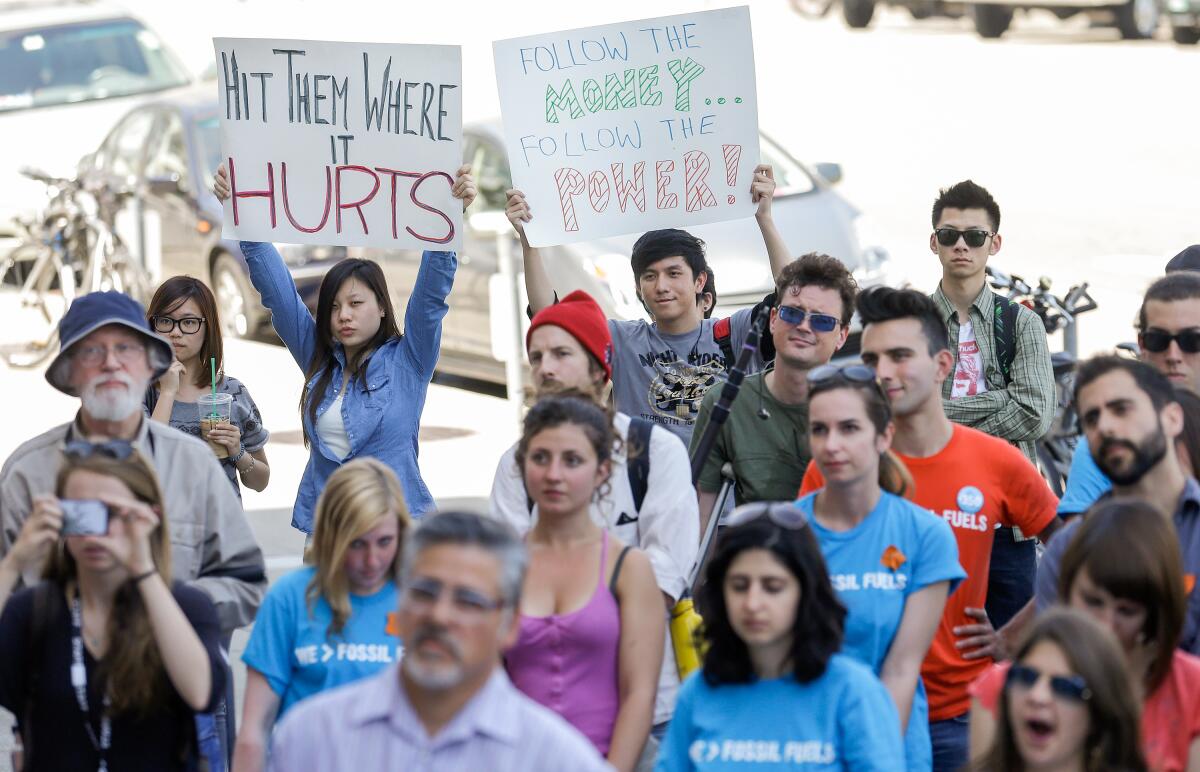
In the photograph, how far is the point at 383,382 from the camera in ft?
21.1

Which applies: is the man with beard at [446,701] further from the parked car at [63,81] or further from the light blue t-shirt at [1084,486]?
the parked car at [63,81]

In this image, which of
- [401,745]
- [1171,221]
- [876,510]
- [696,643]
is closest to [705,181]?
[876,510]

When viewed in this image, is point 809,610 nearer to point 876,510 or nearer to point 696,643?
point 696,643

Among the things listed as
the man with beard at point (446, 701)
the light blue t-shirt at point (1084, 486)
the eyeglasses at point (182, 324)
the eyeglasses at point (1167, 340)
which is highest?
the eyeglasses at point (182, 324)

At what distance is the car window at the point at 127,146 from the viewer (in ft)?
52.2

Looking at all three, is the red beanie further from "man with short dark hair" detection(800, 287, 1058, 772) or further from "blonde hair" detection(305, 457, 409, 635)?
"blonde hair" detection(305, 457, 409, 635)

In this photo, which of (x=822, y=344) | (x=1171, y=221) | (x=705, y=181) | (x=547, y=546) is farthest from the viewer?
(x=1171, y=221)

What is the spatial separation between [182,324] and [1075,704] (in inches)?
156

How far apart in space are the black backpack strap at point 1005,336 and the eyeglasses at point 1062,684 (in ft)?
10.1

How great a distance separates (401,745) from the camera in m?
3.44

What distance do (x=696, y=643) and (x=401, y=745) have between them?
1089 mm

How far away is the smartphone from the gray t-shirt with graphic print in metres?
2.59

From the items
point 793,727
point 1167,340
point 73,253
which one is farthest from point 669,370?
point 73,253

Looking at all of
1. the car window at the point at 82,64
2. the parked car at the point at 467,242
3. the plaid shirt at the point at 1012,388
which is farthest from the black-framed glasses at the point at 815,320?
the car window at the point at 82,64
